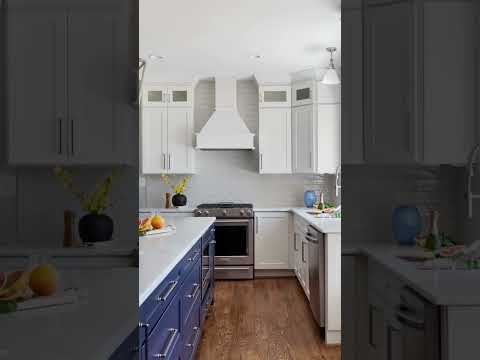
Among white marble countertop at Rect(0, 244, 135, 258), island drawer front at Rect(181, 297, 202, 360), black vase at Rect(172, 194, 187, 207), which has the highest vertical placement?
white marble countertop at Rect(0, 244, 135, 258)

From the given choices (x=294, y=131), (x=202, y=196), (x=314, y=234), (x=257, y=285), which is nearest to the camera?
(x=314, y=234)

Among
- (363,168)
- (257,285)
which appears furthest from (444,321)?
(257,285)

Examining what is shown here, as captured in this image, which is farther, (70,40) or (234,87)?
(234,87)

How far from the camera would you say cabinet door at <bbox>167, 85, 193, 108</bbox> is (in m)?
3.49

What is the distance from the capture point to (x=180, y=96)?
11.5ft

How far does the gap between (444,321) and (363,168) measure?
0.10m

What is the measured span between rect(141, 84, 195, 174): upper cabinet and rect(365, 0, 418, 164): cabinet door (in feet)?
10.7

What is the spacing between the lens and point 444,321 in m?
0.23

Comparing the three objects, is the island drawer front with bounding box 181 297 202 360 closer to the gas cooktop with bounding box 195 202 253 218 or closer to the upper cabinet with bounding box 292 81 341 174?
the gas cooktop with bounding box 195 202 253 218

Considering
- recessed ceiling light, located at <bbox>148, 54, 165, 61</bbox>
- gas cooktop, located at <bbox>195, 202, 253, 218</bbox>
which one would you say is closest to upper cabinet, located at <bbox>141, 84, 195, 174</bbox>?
gas cooktop, located at <bbox>195, 202, 253, 218</bbox>

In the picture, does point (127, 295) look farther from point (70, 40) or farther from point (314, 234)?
point (314, 234)

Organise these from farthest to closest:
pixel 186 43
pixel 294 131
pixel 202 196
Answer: pixel 202 196 < pixel 294 131 < pixel 186 43

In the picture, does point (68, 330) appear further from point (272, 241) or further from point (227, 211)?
point (272, 241)

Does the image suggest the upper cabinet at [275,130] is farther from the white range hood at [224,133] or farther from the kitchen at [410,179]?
the kitchen at [410,179]
